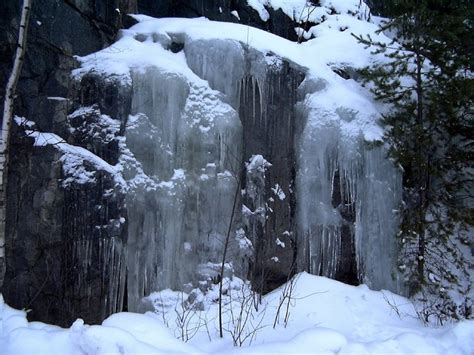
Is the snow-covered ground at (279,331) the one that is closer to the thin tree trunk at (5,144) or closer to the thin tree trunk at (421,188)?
the thin tree trunk at (5,144)

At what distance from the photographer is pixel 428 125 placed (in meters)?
7.32

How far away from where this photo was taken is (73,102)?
5824 mm

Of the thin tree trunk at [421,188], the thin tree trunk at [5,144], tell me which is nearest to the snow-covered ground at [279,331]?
the thin tree trunk at [5,144]

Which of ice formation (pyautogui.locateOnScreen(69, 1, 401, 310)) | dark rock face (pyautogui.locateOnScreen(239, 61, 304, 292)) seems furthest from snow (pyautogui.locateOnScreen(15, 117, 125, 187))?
dark rock face (pyautogui.locateOnScreen(239, 61, 304, 292))

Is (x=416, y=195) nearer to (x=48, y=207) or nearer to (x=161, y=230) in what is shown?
(x=161, y=230)

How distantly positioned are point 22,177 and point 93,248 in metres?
1.30

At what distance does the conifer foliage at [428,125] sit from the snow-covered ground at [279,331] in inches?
39.1

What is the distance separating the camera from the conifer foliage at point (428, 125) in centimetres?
652

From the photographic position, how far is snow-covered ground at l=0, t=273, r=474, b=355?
2867mm

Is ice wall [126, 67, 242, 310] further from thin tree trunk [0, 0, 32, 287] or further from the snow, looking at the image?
thin tree trunk [0, 0, 32, 287]

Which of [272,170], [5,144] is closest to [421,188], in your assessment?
[272,170]

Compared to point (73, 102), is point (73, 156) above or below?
below

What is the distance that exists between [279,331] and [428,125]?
15.8 ft

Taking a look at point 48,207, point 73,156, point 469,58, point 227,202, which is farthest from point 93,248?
point 469,58
